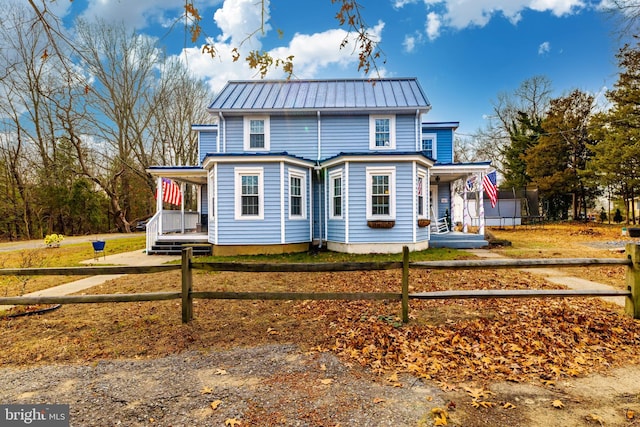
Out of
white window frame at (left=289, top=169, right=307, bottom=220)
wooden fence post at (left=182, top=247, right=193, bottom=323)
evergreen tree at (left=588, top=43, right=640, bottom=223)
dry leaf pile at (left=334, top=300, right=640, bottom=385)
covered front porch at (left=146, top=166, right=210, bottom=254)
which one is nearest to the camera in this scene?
dry leaf pile at (left=334, top=300, right=640, bottom=385)

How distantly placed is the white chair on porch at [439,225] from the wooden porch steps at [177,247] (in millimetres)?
10121

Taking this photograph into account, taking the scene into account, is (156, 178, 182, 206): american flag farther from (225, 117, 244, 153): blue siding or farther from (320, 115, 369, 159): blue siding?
(320, 115, 369, 159): blue siding

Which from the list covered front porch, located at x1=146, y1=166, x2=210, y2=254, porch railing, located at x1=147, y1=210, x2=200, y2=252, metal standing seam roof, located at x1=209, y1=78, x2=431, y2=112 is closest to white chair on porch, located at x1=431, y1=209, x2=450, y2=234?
metal standing seam roof, located at x1=209, y1=78, x2=431, y2=112

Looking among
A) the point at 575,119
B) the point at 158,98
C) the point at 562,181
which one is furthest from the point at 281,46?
the point at 575,119

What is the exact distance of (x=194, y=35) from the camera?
2.79 meters

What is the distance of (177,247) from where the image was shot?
12883mm

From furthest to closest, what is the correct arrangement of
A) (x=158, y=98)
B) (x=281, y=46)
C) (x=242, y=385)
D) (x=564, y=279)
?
(x=158, y=98) < (x=564, y=279) < (x=281, y=46) < (x=242, y=385)

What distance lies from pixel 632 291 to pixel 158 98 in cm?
3032

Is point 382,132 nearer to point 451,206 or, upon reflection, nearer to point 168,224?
point 451,206

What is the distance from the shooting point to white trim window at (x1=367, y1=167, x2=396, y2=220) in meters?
11.9

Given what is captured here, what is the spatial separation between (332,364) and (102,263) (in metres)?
10.6

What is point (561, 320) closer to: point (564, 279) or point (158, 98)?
point (564, 279)

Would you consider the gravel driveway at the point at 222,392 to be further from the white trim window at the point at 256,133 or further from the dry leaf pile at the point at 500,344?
the white trim window at the point at 256,133

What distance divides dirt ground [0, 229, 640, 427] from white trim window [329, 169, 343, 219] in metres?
7.20
